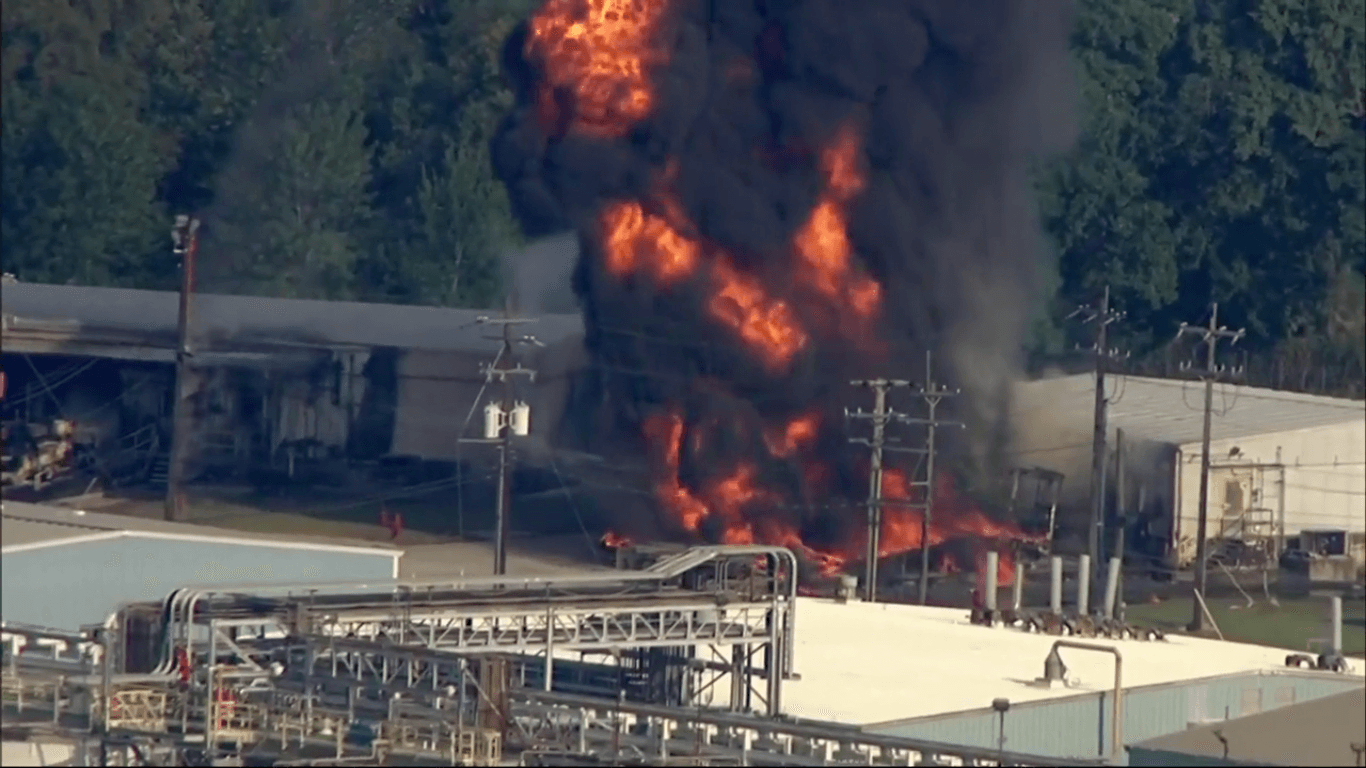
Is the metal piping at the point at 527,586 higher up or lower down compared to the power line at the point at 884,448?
lower down

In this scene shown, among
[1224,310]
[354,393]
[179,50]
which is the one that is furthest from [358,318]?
[1224,310]

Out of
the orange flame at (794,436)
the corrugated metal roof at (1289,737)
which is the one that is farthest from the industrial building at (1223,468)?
the corrugated metal roof at (1289,737)

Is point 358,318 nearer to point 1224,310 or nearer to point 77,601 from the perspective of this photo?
point 1224,310

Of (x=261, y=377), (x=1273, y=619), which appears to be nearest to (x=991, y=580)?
(x=1273, y=619)

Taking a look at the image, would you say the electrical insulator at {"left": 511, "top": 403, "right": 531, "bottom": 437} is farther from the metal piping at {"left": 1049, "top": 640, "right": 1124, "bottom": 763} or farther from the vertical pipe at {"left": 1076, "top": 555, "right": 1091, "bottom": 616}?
the metal piping at {"left": 1049, "top": 640, "right": 1124, "bottom": 763}

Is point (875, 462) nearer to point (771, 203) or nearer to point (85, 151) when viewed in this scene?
point (771, 203)

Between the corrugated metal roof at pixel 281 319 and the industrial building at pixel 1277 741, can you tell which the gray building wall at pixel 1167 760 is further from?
the corrugated metal roof at pixel 281 319
